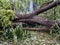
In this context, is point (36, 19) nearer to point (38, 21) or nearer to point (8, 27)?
point (38, 21)

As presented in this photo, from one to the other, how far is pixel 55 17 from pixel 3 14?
2078mm

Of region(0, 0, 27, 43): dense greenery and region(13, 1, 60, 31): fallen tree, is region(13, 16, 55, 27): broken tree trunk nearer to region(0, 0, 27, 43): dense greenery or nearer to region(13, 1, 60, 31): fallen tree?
region(13, 1, 60, 31): fallen tree

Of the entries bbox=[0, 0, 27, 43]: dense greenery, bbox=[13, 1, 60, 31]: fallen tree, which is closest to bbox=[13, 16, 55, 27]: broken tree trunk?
bbox=[13, 1, 60, 31]: fallen tree

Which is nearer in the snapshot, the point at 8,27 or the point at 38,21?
the point at 8,27

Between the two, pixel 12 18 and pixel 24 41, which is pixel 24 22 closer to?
pixel 12 18

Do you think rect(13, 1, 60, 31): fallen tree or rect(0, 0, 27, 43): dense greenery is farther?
rect(13, 1, 60, 31): fallen tree

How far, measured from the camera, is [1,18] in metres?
5.33

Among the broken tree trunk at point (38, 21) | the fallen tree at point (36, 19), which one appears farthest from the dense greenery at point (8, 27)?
the broken tree trunk at point (38, 21)

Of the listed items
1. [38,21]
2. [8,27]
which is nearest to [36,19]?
[38,21]

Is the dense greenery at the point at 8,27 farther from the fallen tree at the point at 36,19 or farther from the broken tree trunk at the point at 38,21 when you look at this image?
the broken tree trunk at the point at 38,21

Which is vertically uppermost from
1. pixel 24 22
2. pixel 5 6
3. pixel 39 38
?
pixel 5 6

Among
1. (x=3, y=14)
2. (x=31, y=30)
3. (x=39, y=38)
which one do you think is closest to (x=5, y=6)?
(x=3, y=14)

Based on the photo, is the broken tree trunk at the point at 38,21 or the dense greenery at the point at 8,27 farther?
the broken tree trunk at the point at 38,21

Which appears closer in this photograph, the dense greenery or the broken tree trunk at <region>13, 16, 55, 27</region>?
the dense greenery
